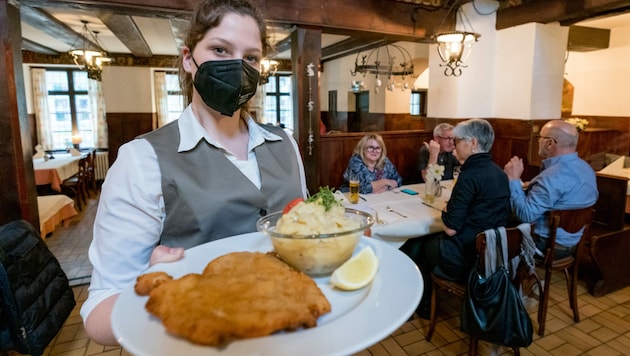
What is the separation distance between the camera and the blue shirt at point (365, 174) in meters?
3.52

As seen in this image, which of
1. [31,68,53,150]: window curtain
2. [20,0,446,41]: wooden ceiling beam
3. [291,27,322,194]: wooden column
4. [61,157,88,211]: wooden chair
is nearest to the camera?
[20,0,446,41]: wooden ceiling beam

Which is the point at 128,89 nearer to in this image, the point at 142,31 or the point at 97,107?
the point at 97,107

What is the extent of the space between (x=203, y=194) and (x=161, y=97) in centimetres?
860

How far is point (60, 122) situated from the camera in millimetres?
8297

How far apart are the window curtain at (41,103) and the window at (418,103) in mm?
7859

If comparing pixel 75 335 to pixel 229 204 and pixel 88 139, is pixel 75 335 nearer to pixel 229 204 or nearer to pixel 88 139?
pixel 229 204

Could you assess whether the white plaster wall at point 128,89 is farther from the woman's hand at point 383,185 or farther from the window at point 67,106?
the woman's hand at point 383,185

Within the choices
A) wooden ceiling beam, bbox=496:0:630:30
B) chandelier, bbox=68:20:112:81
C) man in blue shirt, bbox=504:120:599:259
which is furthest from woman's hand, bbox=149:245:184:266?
chandelier, bbox=68:20:112:81

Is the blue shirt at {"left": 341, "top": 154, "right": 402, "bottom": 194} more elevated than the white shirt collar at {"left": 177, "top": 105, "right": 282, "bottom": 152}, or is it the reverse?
the white shirt collar at {"left": 177, "top": 105, "right": 282, "bottom": 152}

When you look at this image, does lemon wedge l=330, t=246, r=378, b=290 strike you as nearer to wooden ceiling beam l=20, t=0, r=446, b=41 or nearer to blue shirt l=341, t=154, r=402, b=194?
blue shirt l=341, t=154, r=402, b=194

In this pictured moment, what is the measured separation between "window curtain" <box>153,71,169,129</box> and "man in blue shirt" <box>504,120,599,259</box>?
7.91 metres

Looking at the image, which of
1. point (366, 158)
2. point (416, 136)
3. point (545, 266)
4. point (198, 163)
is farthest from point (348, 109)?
point (198, 163)

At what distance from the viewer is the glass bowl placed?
0.82m

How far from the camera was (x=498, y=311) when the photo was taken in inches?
82.8
